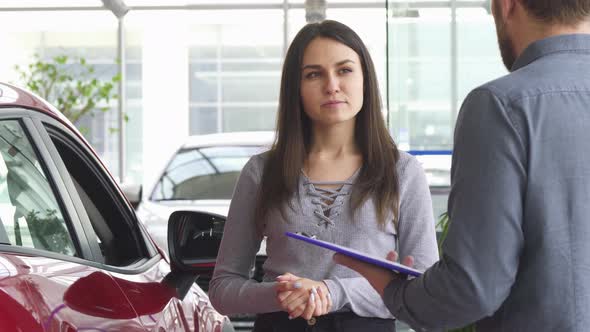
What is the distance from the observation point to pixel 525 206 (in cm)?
130

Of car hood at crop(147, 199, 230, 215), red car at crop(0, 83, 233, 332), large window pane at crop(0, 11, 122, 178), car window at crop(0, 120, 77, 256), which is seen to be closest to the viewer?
red car at crop(0, 83, 233, 332)

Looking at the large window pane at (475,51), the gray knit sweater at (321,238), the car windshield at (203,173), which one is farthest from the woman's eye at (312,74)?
the car windshield at (203,173)

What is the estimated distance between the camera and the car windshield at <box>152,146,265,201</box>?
6603 mm

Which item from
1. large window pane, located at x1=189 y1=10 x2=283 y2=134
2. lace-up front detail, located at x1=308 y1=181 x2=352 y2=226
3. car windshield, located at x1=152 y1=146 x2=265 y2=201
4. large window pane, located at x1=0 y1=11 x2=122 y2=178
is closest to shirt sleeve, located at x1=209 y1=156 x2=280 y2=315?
lace-up front detail, located at x1=308 y1=181 x2=352 y2=226

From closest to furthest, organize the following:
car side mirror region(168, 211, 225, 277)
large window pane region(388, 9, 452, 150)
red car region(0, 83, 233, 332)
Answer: red car region(0, 83, 233, 332), car side mirror region(168, 211, 225, 277), large window pane region(388, 9, 452, 150)

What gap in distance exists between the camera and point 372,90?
2322 millimetres

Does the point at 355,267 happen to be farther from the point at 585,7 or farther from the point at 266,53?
the point at 266,53

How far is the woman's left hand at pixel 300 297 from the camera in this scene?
1946 millimetres

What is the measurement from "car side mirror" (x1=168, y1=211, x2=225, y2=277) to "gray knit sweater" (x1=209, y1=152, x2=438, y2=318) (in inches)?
1.4

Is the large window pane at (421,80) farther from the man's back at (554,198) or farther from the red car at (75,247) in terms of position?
the man's back at (554,198)

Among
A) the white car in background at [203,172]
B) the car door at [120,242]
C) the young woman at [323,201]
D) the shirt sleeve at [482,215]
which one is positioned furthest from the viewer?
the white car in background at [203,172]

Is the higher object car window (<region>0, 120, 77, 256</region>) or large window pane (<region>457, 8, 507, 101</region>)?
large window pane (<region>457, 8, 507, 101</region>)

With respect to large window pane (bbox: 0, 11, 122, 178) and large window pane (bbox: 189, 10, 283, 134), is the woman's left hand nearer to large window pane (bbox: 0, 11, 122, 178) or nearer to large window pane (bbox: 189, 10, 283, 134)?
large window pane (bbox: 0, 11, 122, 178)

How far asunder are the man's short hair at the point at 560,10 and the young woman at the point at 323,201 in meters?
0.79
